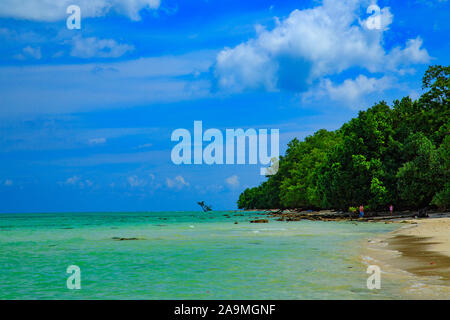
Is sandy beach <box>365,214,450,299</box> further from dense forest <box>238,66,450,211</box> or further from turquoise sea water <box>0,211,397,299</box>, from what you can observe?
dense forest <box>238,66,450,211</box>

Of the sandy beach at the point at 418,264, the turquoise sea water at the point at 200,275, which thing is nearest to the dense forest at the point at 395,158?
the sandy beach at the point at 418,264

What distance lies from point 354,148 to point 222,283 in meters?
55.7

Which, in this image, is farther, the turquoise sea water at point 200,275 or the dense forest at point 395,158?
the dense forest at point 395,158

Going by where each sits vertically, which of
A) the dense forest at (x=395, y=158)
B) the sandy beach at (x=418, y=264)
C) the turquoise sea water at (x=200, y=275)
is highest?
the dense forest at (x=395, y=158)

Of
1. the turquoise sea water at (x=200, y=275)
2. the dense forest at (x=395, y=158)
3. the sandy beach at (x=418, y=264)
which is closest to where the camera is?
the sandy beach at (x=418, y=264)

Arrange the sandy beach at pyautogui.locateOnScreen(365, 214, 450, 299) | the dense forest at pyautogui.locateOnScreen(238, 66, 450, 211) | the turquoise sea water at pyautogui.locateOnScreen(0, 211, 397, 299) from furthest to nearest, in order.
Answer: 1. the dense forest at pyautogui.locateOnScreen(238, 66, 450, 211)
2. the turquoise sea water at pyautogui.locateOnScreen(0, 211, 397, 299)
3. the sandy beach at pyautogui.locateOnScreen(365, 214, 450, 299)

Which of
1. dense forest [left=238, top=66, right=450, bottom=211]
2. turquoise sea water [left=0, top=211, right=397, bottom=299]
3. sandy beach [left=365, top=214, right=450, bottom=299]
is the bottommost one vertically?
turquoise sea water [left=0, top=211, right=397, bottom=299]

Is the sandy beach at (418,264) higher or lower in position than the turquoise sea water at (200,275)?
higher

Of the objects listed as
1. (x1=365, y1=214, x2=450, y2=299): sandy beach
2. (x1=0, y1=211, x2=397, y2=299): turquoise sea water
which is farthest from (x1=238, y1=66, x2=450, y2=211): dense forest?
(x1=0, y1=211, x2=397, y2=299): turquoise sea water

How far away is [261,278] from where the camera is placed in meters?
16.9

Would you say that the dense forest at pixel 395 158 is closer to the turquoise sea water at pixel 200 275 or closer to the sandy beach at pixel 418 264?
the sandy beach at pixel 418 264

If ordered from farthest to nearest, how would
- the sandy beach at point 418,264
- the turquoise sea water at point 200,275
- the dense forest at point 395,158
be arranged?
the dense forest at point 395,158 → the turquoise sea water at point 200,275 → the sandy beach at point 418,264
